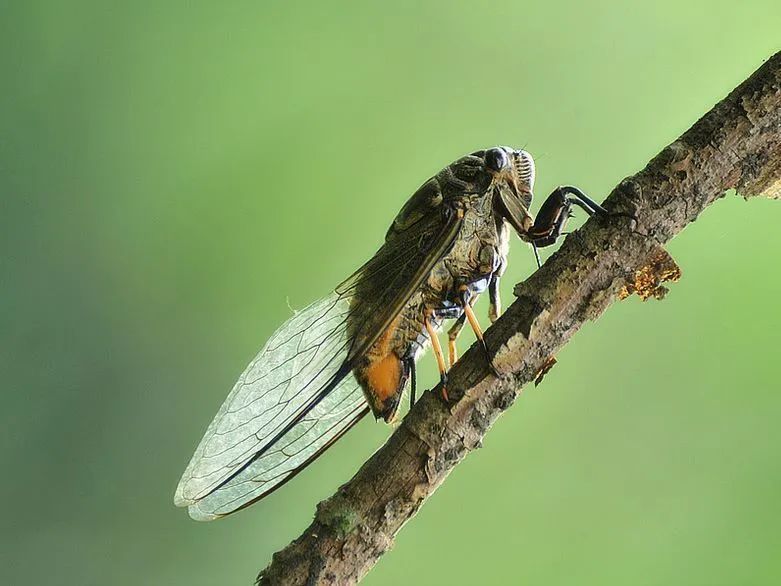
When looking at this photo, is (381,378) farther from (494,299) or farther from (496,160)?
(496,160)

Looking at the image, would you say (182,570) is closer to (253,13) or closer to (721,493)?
(721,493)

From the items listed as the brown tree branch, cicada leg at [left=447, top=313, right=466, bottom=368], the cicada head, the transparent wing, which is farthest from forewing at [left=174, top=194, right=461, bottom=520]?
the brown tree branch

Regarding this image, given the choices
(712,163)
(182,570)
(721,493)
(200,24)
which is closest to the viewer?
(712,163)

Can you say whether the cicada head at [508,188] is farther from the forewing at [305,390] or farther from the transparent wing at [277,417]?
the transparent wing at [277,417]

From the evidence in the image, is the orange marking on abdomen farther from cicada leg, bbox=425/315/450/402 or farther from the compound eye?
the compound eye

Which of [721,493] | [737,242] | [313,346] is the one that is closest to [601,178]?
[737,242]

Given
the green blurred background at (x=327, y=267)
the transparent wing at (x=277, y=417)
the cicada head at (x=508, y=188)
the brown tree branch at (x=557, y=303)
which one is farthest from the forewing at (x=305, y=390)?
the green blurred background at (x=327, y=267)
